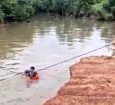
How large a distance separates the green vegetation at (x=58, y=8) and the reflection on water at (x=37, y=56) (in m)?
8.76

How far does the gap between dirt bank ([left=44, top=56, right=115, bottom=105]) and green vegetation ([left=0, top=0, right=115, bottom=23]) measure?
3083cm

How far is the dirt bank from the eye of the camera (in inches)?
633

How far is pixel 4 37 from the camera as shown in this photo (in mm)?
39344

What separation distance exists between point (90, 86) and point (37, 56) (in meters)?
10.8

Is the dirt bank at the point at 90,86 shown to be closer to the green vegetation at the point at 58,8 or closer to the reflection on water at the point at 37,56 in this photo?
the reflection on water at the point at 37,56

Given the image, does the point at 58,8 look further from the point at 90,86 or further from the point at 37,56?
the point at 90,86

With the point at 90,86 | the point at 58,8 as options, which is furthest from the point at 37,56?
the point at 58,8

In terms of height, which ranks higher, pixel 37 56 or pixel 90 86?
pixel 90 86

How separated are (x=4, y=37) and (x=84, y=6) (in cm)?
3506

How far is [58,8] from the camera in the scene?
79250 mm

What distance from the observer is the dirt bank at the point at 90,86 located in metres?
16.1

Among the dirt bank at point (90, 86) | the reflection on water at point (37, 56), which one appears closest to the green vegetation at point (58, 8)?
the reflection on water at point (37, 56)

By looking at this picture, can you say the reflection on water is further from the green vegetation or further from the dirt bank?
the green vegetation

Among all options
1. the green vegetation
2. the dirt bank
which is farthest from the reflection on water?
the green vegetation
